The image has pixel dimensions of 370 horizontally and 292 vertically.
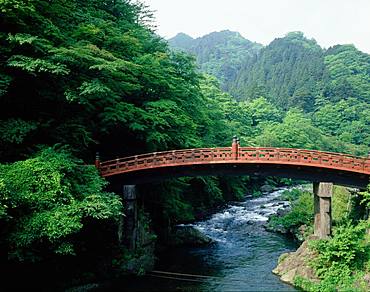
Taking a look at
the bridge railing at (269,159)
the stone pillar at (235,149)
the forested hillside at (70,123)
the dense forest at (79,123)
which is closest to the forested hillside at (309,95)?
the dense forest at (79,123)

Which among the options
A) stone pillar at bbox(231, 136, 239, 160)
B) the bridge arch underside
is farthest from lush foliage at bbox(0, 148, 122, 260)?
stone pillar at bbox(231, 136, 239, 160)

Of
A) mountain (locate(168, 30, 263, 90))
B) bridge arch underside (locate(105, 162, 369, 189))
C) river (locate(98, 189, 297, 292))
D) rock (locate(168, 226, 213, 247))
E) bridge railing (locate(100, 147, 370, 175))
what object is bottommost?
river (locate(98, 189, 297, 292))

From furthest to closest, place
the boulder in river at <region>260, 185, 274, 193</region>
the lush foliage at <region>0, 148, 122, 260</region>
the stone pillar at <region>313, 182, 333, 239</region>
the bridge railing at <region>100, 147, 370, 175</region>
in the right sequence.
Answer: the boulder in river at <region>260, 185, 274, 193</region> < the stone pillar at <region>313, 182, 333, 239</region> < the bridge railing at <region>100, 147, 370, 175</region> < the lush foliage at <region>0, 148, 122, 260</region>

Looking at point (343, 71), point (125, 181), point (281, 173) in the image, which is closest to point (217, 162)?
point (281, 173)

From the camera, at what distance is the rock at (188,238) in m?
30.5

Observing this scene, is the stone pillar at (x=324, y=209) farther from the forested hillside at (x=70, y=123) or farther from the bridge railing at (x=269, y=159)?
the forested hillside at (x=70, y=123)

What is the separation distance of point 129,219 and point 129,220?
61 millimetres

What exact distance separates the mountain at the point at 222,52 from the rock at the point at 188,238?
4188 inches

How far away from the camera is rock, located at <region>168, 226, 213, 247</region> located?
30531 mm

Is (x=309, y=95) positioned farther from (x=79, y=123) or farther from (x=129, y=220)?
(x=79, y=123)

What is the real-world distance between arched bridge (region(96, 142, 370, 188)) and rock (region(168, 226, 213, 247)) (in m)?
6.32

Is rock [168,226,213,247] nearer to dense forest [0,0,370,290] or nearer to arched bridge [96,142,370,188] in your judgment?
dense forest [0,0,370,290]

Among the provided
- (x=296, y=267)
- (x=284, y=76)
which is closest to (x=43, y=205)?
(x=296, y=267)

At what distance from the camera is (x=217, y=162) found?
25.3 meters
